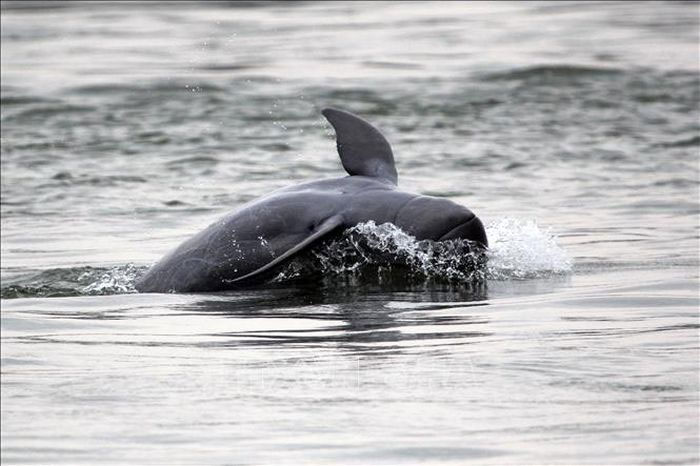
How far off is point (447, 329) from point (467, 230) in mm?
1453

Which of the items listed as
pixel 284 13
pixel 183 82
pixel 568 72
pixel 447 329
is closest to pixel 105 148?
pixel 183 82

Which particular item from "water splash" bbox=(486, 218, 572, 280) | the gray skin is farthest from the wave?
the gray skin

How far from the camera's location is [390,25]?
39125 mm

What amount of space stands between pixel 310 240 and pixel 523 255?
8.01 feet

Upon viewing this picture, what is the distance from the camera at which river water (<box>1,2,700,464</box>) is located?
812 centimetres

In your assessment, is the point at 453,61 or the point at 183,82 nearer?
the point at 183,82

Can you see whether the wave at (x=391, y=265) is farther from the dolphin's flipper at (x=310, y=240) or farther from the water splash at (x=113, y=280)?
the dolphin's flipper at (x=310, y=240)

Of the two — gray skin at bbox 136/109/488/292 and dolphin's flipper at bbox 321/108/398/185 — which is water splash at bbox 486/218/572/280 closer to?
gray skin at bbox 136/109/488/292

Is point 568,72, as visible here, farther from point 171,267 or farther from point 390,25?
point 171,267

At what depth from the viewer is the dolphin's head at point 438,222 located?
38.4ft

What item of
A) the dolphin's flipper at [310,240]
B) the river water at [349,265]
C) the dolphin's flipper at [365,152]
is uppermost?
the dolphin's flipper at [365,152]

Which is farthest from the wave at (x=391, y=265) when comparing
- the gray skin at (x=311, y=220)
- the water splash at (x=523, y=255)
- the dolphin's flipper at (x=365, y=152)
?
the dolphin's flipper at (x=365, y=152)

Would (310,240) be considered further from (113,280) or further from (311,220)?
(113,280)

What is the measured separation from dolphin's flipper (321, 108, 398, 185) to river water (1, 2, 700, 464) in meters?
0.80
